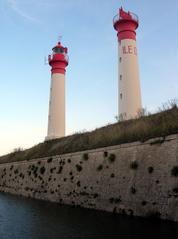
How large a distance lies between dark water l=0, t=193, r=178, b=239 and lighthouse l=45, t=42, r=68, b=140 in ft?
65.5

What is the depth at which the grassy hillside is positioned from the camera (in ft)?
65.6

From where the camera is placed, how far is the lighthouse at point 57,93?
133 feet

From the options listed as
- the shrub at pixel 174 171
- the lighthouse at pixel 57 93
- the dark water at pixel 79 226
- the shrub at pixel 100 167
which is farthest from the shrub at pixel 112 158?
the lighthouse at pixel 57 93

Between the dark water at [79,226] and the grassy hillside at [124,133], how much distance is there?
5175 millimetres

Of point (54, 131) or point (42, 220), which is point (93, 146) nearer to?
point (42, 220)

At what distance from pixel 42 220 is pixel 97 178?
5.47 meters

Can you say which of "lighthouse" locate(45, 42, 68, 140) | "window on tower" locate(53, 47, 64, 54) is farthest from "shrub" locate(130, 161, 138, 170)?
"window on tower" locate(53, 47, 64, 54)

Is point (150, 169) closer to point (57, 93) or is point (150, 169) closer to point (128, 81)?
point (128, 81)

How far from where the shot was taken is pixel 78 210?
21719mm

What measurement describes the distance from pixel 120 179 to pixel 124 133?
4019mm

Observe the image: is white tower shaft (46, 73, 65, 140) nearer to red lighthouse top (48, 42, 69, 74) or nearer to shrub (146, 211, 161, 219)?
red lighthouse top (48, 42, 69, 74)

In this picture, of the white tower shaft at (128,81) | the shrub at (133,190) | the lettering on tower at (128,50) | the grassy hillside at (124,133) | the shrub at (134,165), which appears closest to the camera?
the shrub at (133,190)

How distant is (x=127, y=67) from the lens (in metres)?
→ 31.8

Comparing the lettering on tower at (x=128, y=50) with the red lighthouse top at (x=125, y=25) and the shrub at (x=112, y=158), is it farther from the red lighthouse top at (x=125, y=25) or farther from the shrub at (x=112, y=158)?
the shrub at (x=112, y=158)
